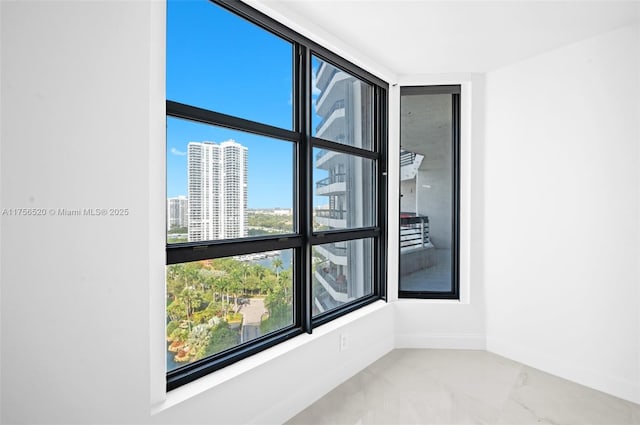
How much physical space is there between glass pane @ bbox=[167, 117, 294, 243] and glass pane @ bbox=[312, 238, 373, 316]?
1.52 ft

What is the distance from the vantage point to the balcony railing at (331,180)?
7.93 feet

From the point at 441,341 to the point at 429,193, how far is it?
131 centimetres

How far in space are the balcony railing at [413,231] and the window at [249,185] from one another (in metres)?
0.64

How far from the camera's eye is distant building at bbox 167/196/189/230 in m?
1.59

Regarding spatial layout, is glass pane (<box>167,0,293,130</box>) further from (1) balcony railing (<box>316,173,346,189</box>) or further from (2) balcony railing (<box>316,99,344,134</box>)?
(1) balcony railing (<box>316,173,346,189</box>)

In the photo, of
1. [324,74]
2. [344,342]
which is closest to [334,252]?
[344,342]
